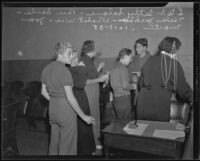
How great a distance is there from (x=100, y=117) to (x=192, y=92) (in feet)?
3.31

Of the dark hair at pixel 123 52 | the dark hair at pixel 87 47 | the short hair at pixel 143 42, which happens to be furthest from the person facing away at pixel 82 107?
the short hair at pixel 143 42

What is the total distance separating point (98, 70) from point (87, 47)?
28 cm

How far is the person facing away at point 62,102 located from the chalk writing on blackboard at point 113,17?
32cm

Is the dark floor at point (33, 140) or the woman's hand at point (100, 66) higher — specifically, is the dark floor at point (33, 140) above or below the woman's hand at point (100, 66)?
below

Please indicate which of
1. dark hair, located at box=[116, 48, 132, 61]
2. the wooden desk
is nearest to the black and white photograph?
dark hair, located at box=[116, 48, 132, 61]

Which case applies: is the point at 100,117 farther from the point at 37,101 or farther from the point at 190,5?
the point at 190,5

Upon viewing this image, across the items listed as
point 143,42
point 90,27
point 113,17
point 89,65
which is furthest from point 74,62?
point 143,42

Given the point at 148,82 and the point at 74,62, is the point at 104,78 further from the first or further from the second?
the point at 148,82

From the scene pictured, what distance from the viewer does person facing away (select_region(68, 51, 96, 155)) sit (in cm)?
266

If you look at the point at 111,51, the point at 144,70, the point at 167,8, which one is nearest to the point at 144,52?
the point at 144,70

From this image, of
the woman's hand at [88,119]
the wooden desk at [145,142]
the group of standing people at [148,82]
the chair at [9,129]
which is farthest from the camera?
the chair at [9,129]

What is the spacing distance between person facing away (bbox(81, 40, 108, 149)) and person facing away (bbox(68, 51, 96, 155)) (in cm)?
4

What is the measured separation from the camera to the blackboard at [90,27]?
2.62 m

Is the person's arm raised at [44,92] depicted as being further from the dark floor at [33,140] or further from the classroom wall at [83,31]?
the dark floor at [33,140]
